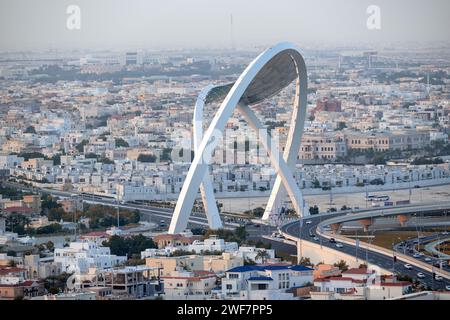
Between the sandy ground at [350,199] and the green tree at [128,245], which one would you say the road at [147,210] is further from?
the green tree at [128,245]

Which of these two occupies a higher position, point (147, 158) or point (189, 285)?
point (189, 285)

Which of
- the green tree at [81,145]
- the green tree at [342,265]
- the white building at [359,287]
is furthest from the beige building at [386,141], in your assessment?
the white building at [359,287]

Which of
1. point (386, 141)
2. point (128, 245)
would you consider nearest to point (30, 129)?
point (386, 141)

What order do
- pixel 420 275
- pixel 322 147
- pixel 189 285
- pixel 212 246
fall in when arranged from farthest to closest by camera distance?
pixel 322 147, pixel 212 246, pixel 420 275, pixel 189 285

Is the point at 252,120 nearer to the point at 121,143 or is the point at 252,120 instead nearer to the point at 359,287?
the point at 359,287

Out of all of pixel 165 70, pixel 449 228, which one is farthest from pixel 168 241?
pixel 165 70

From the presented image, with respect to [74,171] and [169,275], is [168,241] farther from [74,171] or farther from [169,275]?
[74,171]

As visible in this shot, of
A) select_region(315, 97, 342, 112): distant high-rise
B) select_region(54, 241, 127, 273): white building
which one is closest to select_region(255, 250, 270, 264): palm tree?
select_region(54, 241, 127, 273): white building
